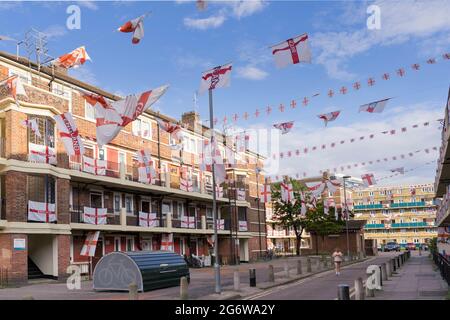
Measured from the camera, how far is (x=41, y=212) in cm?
2647

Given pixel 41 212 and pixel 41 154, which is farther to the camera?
pixel 41 154

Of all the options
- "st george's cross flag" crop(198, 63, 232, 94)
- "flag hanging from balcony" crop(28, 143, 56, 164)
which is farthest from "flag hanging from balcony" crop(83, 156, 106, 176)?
"st george's cross flag" crop(198, 63, 232, 94)

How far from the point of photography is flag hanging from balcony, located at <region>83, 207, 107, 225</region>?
3038cm

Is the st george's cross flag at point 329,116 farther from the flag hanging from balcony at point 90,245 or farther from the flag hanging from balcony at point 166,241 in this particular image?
the flag hanging from balcony at point 166,241

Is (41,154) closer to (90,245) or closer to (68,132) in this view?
(68,132)

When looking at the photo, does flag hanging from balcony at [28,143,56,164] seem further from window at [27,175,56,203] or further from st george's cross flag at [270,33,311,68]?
st george's cross flag at [270,33,311,68]

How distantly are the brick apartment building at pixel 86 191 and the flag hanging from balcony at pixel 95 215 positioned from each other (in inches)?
13.1

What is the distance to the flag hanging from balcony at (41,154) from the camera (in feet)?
87.3

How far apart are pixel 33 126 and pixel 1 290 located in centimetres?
798

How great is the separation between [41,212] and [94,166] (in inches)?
227

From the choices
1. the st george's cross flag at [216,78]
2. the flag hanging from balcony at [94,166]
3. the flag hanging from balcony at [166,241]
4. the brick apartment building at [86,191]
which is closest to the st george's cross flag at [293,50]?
the st george's cross flag at [216,78]

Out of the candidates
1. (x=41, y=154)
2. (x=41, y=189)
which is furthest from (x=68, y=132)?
(x=41, y=189)
